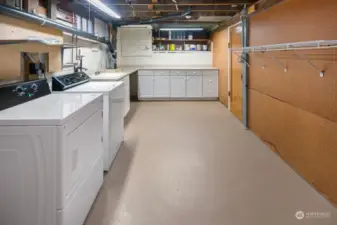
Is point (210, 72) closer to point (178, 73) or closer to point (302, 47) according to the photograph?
point (178, 73)

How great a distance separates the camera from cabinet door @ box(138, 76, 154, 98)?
872 centimetres

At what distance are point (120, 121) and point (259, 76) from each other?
7.22ft

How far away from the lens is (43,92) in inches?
117

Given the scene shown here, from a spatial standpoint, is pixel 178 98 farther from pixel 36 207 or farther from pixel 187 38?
pixel 36 207

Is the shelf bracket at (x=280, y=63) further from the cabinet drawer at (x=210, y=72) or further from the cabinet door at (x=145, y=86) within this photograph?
the cabinet door at (x=145, y=86)

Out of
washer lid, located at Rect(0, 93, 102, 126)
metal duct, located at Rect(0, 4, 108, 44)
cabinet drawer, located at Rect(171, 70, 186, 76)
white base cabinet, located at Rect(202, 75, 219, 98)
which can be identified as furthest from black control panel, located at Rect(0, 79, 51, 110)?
white base cabinet, located at Rect(202, 75, 219, 98)

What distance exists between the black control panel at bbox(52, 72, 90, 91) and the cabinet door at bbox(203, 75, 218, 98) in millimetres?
4808

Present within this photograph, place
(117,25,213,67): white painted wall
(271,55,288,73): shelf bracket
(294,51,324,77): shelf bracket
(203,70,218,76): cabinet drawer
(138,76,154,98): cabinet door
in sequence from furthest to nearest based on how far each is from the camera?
(117,25,213,67): white painted wall
(138,76,154,98): cabinet door
(203,70,218,76): cabinet drawer
(271,55,288,73): shelf bracket
(294,51,324,77): shelf bracket

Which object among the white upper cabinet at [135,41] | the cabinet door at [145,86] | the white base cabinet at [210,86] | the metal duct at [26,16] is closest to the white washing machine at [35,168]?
the metal duct at [26,16]

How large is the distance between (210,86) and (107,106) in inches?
221

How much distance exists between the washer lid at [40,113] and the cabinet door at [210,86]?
250 inches

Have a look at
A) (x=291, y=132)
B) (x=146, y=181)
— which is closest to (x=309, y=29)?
(x=291, y=132)

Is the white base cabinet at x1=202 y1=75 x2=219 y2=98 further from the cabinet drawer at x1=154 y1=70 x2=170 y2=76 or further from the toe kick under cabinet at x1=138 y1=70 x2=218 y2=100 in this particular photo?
the cabinet drawer at x1=154 y1=70 x2=170 y2=76

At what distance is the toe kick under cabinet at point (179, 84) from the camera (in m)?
8.64
